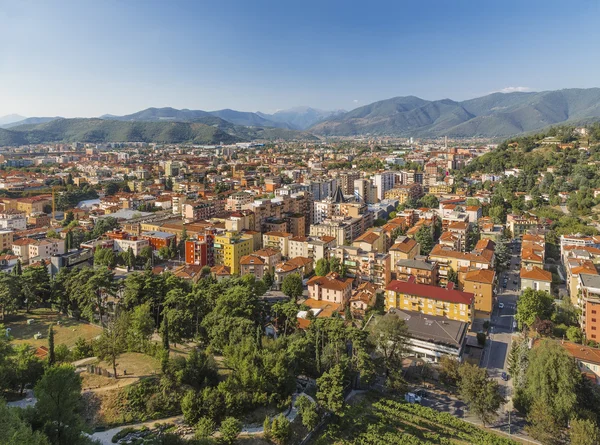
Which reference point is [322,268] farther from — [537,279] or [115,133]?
[115,133]

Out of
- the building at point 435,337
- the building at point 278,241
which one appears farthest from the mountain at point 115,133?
the building at point 435,337

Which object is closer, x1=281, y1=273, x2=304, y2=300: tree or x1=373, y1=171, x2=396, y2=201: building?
x1=281, y1=273, x2=304, y2=300: tree

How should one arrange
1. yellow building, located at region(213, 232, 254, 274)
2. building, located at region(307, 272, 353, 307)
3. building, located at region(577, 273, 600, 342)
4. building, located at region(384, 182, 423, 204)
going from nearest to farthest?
building, located at region(577, 273, 600, 342)
building, located at region(307, 272, 353, 307)
yellow building, located at region(213, 232, 254, 274)
building, located at region(384, 182, 423, 204)

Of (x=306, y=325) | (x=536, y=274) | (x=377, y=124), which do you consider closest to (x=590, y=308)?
(x=536, y=274)

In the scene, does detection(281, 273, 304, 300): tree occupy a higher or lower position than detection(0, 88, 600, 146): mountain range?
lower

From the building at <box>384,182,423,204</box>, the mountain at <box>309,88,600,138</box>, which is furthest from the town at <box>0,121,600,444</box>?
the mountain at <box>309,88,600,138</box>

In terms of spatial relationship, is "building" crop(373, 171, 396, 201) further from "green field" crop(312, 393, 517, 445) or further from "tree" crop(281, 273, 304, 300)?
"green field" crop(312, 393, 517, 445)
